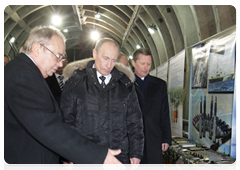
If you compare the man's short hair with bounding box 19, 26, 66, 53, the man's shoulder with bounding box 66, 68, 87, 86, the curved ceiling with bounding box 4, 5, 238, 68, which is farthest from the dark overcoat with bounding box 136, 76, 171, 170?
the curved ceiling with bounding box 4, 5, 238, 68

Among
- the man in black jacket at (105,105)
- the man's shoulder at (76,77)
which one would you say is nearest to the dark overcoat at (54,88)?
the man in black jacket at (105,105)

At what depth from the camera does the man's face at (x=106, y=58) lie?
2152 millimetres

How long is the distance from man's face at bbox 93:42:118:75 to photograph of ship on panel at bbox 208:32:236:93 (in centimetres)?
193

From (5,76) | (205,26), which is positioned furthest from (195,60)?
(5,76)

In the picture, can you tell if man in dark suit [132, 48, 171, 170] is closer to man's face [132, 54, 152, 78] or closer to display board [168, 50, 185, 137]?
man's face [132, 54, 152, 78]

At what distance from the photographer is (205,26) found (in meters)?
4.52

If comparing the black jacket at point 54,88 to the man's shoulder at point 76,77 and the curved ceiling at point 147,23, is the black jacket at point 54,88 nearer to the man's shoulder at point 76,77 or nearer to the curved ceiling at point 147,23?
the man's shoulder at point 76,77

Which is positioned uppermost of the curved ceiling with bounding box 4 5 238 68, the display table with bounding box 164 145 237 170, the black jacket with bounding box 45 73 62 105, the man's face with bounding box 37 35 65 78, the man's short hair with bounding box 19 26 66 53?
the curved ceiling with bounding box 4 5 238 68

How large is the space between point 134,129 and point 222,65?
2.05 m

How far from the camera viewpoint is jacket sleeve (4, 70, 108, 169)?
1093 millimetres

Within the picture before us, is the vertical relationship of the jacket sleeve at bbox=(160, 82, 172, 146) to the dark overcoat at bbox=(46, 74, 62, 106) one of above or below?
below

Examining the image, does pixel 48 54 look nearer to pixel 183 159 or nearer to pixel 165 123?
pixel 165 123

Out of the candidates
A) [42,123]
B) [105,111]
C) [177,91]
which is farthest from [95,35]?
[42,123]

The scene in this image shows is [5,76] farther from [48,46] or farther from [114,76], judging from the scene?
[114,76]
